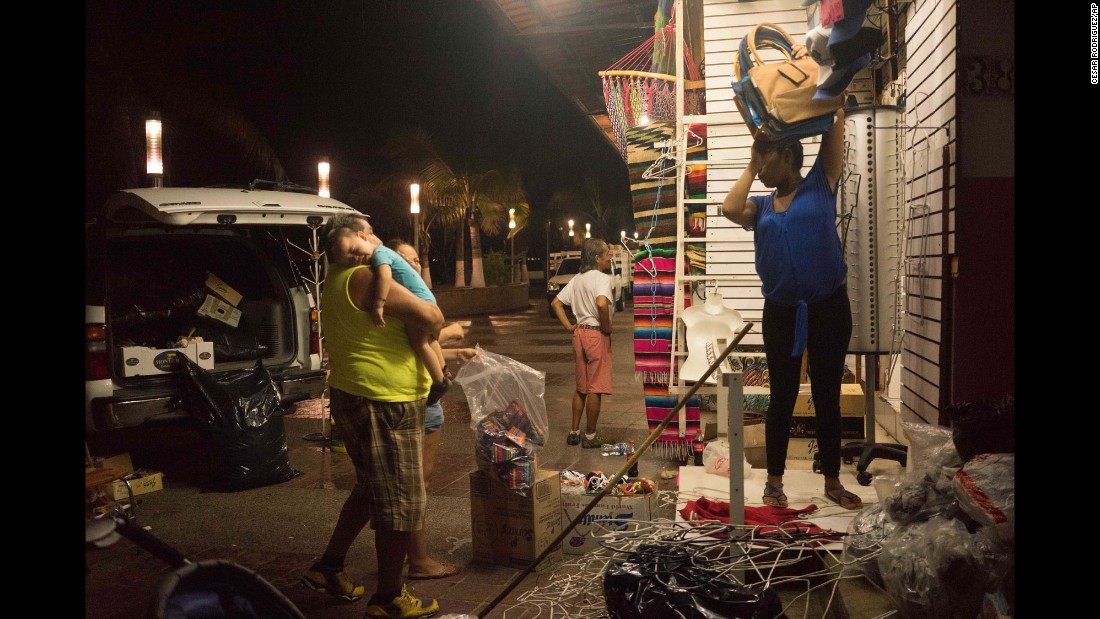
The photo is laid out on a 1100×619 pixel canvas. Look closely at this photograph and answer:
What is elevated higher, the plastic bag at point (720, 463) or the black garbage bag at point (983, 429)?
the black garbage bag at point (983, 429)

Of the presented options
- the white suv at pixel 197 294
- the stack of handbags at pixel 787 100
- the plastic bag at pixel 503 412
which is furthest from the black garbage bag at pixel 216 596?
the white suv at pixel 197 294

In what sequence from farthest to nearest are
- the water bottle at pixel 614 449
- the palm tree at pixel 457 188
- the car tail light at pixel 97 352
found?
the palm tree at pixel 457 188
the water bottle at pixel 614 449
the car tail light at pixel 97 352

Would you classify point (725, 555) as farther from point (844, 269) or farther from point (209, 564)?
point (209, 564)

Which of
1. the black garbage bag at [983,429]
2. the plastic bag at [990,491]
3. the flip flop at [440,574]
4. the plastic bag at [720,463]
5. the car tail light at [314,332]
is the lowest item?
the flip flop at [440,574]

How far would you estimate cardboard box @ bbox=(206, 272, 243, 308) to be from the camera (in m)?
7.76

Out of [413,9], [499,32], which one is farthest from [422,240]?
[499,32]

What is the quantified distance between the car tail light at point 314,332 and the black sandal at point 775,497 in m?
4.84

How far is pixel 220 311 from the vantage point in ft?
25.4

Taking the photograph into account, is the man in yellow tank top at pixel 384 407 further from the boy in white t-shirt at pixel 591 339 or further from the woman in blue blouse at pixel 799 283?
the boy in white t-shirt at pixel 591 339

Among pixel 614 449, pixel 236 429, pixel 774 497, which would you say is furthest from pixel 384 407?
pixel 614 449

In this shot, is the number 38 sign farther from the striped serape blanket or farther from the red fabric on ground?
the striped serape blanket

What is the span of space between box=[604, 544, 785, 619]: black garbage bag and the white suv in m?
4.51

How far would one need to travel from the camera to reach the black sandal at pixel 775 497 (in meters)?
4.34

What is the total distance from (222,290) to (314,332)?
0.97 m
